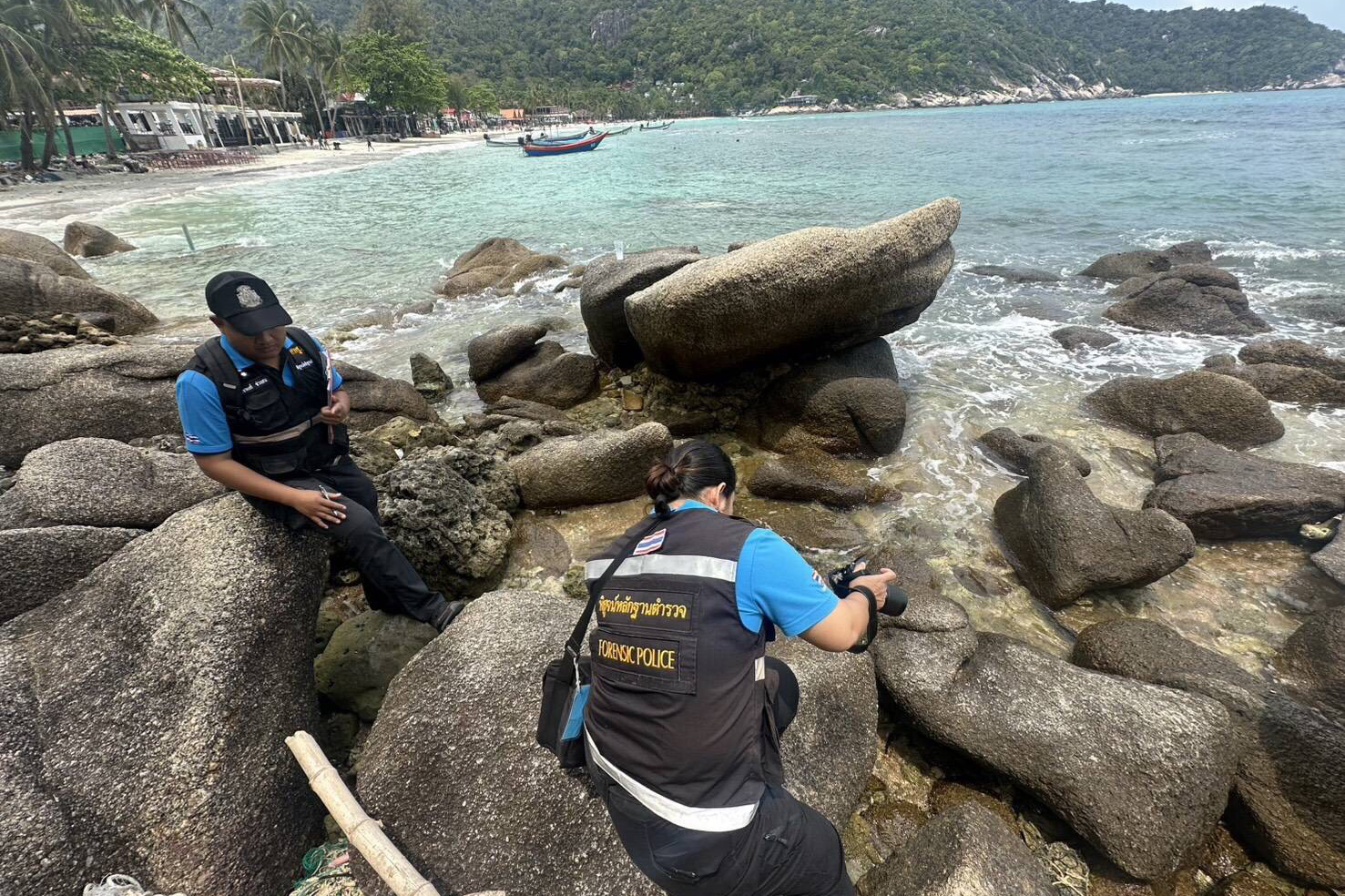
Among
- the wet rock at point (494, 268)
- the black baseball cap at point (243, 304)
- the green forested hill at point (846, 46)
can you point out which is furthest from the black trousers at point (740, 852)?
the green forested hill at point (846, 46)

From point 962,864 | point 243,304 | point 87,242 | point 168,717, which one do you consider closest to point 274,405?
point 243,304

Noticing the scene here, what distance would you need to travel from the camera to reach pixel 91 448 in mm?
4672

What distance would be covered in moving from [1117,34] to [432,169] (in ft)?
691

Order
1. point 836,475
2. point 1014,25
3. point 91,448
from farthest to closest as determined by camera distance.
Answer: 1. point 1014,25
2. point 836,475
3. point 91,448

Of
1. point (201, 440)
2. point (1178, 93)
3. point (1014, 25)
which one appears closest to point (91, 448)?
point (201, 440)

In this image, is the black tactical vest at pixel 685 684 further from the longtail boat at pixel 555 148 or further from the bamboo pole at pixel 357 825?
the longtail boat at pixel 555 148

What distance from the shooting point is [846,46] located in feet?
479

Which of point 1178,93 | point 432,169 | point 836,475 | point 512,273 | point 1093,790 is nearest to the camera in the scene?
point 1093,790

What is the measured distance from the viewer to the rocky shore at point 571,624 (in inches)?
117

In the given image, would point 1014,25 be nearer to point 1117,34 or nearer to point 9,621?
point 1117,34

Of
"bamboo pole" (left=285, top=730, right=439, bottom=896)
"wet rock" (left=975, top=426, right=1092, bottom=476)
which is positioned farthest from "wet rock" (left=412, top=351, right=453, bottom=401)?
"wet rock" (left=975, top=426, right=1092, bottom=476)

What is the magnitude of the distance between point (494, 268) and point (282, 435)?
14.2 m

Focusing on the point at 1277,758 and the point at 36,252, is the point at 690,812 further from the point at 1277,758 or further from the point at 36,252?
the point at 36,252

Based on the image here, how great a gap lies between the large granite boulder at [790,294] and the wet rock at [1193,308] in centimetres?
675
